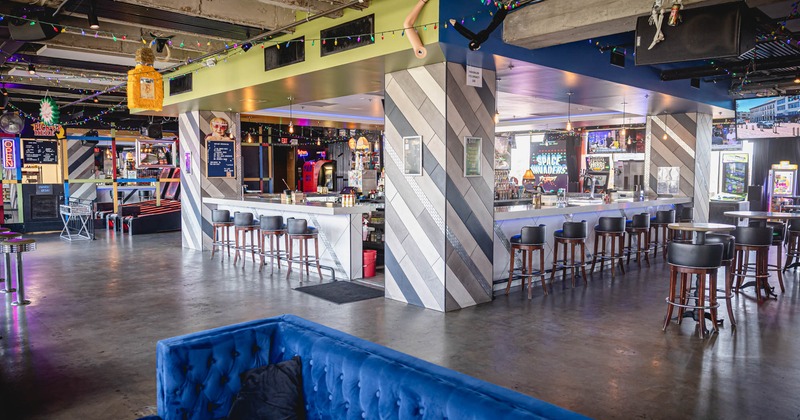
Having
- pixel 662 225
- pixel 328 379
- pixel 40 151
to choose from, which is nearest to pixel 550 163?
pixel 662 225

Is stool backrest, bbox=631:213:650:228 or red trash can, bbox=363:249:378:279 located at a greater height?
stool backrest, bbox=631:213:650:228

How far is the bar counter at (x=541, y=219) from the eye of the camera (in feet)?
22.9

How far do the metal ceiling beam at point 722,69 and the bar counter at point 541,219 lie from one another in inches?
84.6

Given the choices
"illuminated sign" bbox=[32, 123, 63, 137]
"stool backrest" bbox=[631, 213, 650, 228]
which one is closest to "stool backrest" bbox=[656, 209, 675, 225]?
"stool backrest" bbox=[631, 213, 650, 228]

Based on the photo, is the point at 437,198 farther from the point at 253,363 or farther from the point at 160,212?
the point at 160,212

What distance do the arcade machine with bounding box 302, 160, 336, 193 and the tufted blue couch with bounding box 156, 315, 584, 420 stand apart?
687 inches

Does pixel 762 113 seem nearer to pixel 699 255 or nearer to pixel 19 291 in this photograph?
pixel 699 255

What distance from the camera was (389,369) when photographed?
2.19m

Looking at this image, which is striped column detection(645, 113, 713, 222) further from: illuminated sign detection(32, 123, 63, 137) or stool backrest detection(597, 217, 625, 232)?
illuminated sign detection(32, 123, 63, 137)

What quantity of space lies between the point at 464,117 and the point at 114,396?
430 centimetres

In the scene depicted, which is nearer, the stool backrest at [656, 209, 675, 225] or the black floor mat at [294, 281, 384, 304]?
the black floor mat at [294, 281, 384, 304]

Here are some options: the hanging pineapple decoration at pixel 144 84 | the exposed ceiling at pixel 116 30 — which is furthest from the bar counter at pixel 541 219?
the hanging pineapple decoration at pixel 144 84

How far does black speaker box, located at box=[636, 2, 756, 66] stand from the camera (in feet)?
14.0

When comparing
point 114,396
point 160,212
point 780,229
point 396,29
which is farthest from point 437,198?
point 160,212
